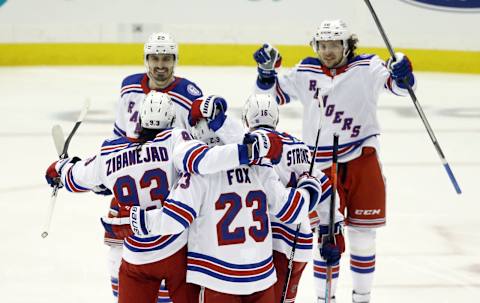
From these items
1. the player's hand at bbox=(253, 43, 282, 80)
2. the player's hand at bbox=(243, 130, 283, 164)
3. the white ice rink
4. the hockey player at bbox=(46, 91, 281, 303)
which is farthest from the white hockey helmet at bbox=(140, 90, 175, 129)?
the white ice rink

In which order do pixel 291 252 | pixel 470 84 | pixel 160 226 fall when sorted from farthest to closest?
pixel 470 84 → pixel 291 252 → pixel 160 226

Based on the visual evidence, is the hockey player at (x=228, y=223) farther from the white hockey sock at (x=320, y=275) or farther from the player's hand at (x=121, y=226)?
the white hockey sock at (x=320, y=275)

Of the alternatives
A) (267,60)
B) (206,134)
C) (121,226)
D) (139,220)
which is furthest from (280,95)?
(139,220)

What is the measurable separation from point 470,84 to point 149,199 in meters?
8.64

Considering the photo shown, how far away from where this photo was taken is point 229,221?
2766 millimetres

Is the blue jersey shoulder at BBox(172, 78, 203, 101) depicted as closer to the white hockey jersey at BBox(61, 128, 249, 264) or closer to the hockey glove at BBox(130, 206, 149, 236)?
the white hockey jersey at BBox(61, 128, 249, 264)

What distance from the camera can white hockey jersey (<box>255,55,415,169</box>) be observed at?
3932 millimetres

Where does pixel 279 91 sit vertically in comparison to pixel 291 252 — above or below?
above

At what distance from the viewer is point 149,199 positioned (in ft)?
Answer: 9.54

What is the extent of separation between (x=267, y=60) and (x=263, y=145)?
1.23 meters

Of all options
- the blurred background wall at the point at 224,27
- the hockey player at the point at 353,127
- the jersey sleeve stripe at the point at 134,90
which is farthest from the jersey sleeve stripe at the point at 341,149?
the blurred background wall at the point at 224,27

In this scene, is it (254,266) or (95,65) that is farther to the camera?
(95,65)

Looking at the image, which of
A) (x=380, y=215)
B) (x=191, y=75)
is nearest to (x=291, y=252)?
(x=380, y=215)

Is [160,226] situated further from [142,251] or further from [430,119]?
[430,119]
